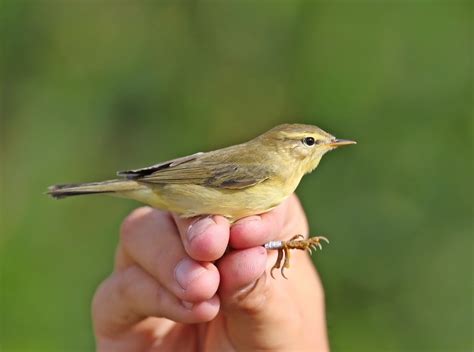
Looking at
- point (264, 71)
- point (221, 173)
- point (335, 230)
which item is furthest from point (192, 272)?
point (264, 71)

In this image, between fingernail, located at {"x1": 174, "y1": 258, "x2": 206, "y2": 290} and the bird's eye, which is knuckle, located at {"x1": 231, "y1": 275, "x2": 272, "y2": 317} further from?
the bird's eye

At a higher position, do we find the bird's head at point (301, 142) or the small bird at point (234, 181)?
the bird's head at point (301, 142)

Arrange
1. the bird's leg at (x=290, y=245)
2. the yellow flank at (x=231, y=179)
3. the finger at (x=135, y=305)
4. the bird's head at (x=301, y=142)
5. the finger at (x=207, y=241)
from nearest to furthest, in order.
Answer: the finger at (x=207, y=241) < the finger at (x=135, y=305) < the bird's leg at (x=290, y=245) < the yellow flank at (x=231, y=179) < the bird's head at (x=301, y=142)

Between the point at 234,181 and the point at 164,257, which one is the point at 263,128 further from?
the point at 164,257

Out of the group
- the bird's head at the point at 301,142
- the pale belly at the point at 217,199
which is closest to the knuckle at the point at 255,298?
the pale belly at the point at 217,199

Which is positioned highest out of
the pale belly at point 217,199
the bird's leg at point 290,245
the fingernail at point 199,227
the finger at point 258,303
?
the fingernail at point 199,227

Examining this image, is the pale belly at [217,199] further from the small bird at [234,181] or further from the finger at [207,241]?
the finger at [207,241]

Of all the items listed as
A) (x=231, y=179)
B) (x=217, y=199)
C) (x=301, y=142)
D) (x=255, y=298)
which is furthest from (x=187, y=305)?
(x=301, y=142)
